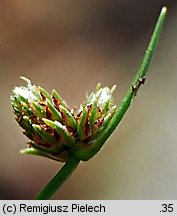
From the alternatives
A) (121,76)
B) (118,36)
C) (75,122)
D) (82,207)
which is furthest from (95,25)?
(75,122)

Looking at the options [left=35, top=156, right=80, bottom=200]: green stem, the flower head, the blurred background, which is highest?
the blurred background

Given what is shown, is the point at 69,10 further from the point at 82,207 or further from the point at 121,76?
the point at 82,207

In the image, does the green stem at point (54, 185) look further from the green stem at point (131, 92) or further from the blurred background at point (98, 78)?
the blurred background at point (98, 78)

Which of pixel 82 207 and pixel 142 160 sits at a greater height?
pixel 142 160

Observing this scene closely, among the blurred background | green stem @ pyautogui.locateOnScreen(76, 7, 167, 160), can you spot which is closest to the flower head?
green stem @ pyautogui.locateOnScreen(76, 7, 167, 160)

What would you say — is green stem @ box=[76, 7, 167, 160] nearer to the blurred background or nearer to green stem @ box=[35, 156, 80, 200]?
green stem @ box=[35, 156, 80, 200]

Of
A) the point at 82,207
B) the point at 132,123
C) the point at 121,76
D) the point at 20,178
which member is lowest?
the point at 82,207
